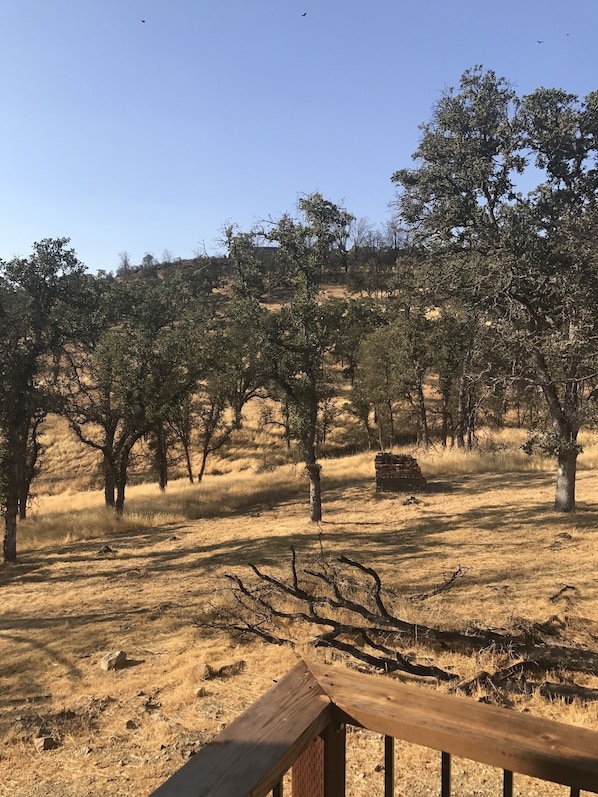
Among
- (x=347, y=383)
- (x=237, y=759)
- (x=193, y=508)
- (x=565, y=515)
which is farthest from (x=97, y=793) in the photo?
(x=347, y=383)

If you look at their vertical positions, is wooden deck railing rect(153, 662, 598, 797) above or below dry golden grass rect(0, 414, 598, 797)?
above

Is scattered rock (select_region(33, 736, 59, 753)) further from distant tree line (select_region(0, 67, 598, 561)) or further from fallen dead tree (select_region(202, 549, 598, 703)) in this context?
distant tree line (select_region(0, 67, 598, 561))

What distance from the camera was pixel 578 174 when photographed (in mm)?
12281

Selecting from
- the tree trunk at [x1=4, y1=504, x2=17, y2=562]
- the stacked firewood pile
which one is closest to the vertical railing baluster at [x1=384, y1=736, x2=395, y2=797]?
the tree trunk at [x1=4, y1=504, x2=17, y2=562]

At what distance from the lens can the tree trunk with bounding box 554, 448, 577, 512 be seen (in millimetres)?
14320

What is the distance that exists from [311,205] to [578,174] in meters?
6.88

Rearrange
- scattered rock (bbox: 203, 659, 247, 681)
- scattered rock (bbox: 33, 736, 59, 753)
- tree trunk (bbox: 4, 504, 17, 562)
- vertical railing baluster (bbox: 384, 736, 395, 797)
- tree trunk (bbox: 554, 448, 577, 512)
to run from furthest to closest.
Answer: tree trunk (bbox: 4, 504, 17, 562) < tree trunk (bbox: 554, 448, 577, 512) < scattered rock (bbox: 203, 659, 247, 681) < scattered rock (bbox: 33, 736, 59, 753) < vertical railing baluster (bbox: 384, 736, 395, 797)

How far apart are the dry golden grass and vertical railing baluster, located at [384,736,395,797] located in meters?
2.82

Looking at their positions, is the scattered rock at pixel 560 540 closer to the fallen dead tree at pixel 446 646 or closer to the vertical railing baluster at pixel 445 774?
the fallen dead tree at pixel 446 646

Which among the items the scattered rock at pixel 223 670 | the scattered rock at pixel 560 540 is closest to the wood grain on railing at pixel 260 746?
the scattered rock at pixel 223 670

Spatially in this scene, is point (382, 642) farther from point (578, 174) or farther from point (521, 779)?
point (578, 174)

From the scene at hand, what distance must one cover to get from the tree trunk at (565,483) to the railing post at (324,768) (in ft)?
45.6

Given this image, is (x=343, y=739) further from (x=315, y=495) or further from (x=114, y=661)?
(x=315, y=495)

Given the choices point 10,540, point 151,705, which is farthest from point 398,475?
point 151,705
